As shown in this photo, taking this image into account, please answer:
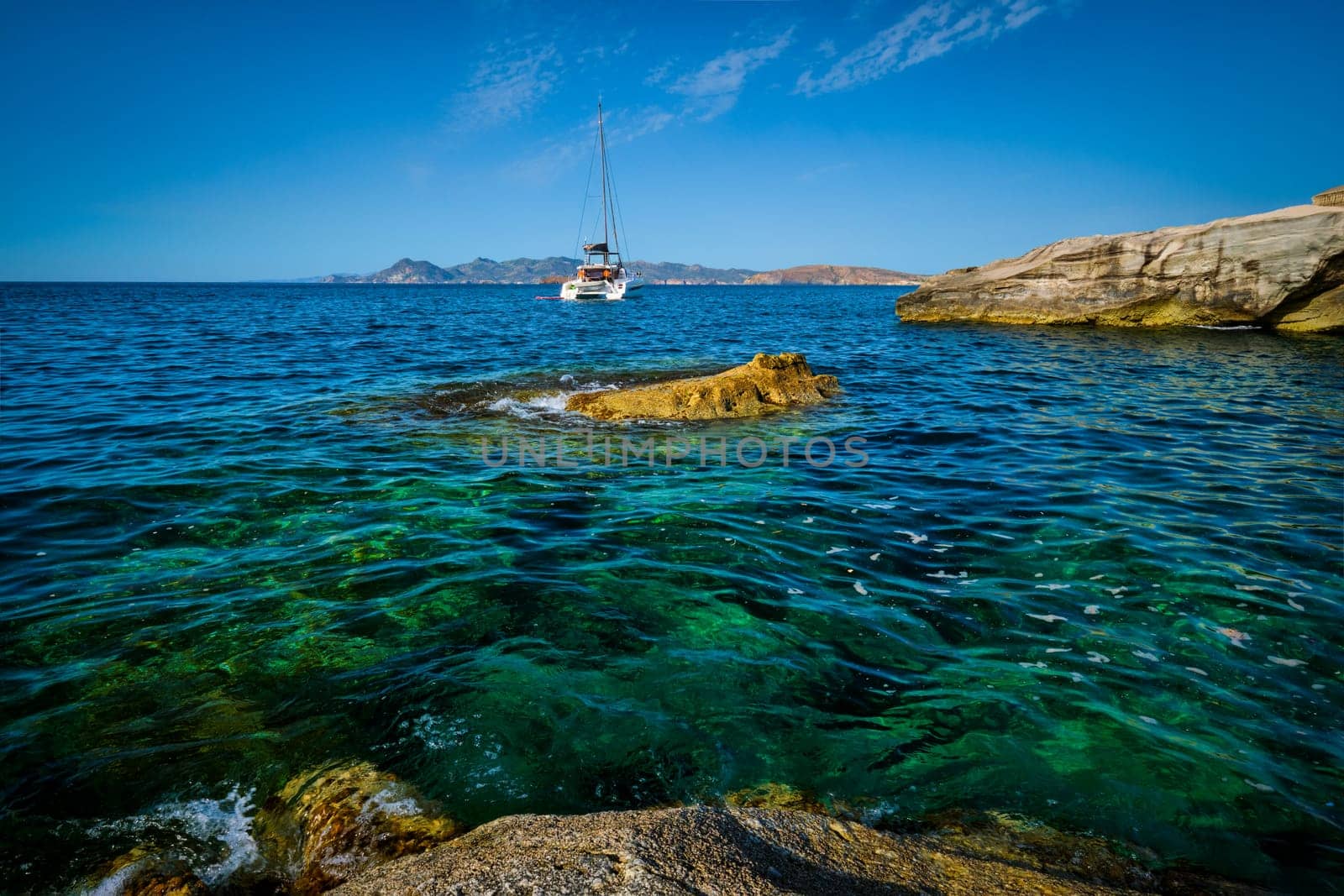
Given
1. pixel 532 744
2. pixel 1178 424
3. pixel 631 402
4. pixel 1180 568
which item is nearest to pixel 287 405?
pixel 631 402

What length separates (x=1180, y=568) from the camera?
518 cm

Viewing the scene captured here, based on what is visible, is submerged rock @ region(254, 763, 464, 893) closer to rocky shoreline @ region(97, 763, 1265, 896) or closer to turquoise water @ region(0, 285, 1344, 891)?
rocky shoreline @ region(97, 763, 1265, 896)

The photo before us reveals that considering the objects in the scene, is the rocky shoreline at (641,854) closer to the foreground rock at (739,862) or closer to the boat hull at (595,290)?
the foreground rock at (739,862)

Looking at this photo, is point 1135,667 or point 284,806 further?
point 1135,667

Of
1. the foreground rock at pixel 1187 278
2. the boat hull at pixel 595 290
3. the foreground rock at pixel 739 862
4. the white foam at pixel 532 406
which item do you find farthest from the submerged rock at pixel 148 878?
the boat hull at pixel 595 290

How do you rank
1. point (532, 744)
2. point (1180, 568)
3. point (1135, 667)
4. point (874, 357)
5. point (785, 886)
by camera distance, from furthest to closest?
1. point (874, 357)
2. point (1180, 568)
3. point (1135, 667)
4. point (532, 744)
5. point (785, 886)

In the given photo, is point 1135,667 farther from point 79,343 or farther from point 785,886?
point 79,343

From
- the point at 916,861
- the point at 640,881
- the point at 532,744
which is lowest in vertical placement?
the point at 532,744

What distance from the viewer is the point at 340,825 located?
8.89 ft

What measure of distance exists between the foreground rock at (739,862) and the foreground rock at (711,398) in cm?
847

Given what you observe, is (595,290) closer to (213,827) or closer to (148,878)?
(213,827)

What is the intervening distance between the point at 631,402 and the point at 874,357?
38.4 ft

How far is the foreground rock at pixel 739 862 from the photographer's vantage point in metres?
1.84

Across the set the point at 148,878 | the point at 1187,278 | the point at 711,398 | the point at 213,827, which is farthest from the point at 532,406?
the point at 1187,278
